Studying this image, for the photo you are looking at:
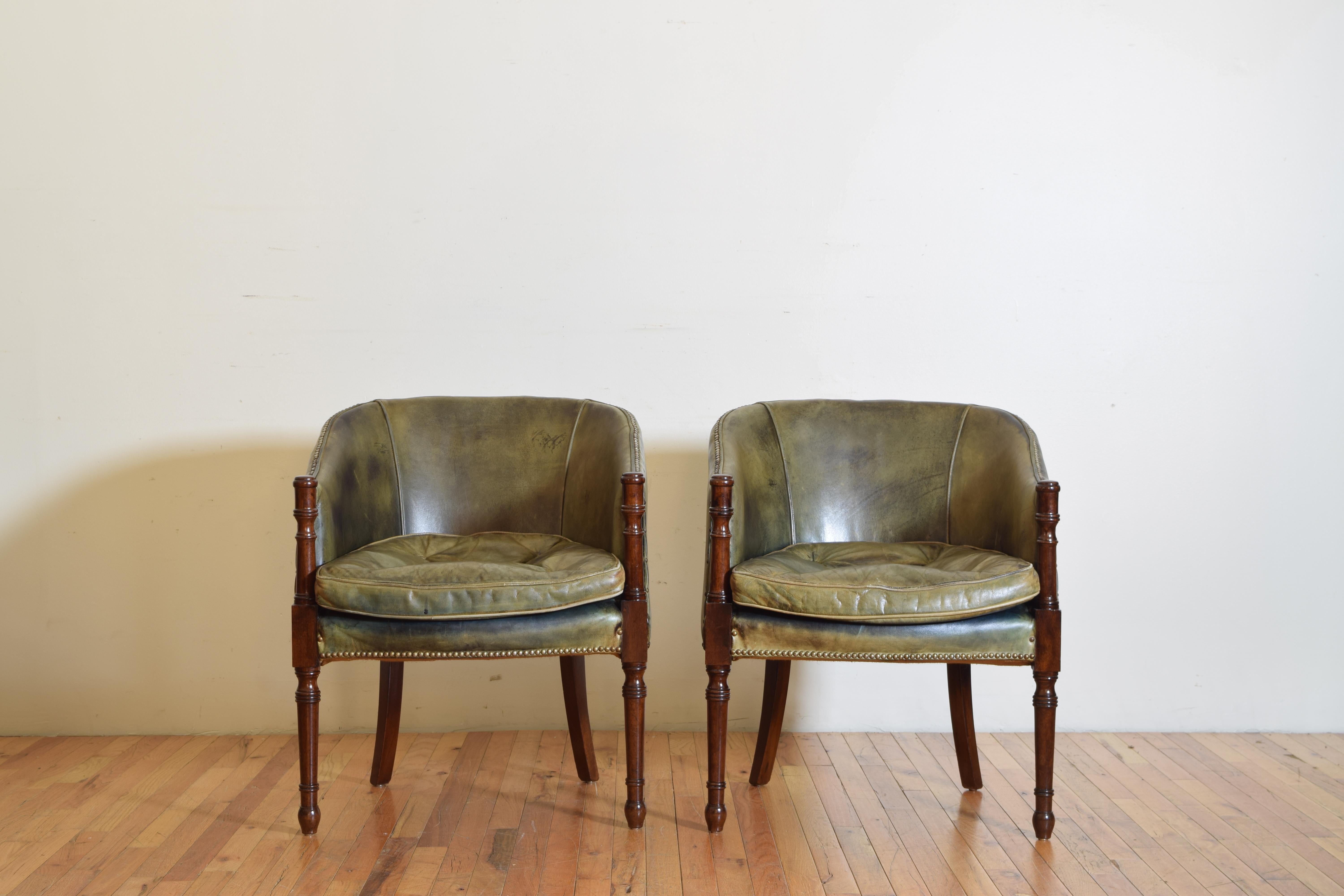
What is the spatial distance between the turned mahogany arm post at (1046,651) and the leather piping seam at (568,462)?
1130 millimetres

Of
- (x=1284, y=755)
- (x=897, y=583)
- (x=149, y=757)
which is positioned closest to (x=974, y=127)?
(x=897, y=583)

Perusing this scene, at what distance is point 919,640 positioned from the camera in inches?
85.2

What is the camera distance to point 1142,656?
3.08m

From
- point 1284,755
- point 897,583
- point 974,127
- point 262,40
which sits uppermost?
point 262,40

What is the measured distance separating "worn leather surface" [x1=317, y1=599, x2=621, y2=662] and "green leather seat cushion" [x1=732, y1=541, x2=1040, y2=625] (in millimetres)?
338

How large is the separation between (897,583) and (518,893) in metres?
0.98

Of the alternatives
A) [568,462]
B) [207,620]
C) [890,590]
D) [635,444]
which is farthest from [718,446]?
[207,620]

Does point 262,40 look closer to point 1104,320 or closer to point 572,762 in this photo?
point 572,762

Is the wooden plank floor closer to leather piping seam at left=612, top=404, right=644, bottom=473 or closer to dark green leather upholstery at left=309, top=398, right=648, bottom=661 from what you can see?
dark green leather upholstery at left=309, top=398, right=648, bottom=661

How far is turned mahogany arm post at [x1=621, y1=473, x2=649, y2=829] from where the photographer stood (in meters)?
2.25

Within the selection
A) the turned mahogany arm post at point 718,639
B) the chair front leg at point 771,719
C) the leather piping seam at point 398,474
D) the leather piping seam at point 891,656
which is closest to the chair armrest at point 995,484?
the leather piping seam at point 891,656

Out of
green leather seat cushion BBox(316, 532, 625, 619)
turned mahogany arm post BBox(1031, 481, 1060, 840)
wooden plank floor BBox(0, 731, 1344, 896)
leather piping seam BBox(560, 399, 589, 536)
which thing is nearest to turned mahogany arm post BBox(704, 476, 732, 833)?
wooden plank floor BBox(0, 731, 1344, 896)

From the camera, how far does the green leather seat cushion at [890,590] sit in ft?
7.02

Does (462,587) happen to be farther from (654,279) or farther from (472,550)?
(654,279)
